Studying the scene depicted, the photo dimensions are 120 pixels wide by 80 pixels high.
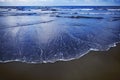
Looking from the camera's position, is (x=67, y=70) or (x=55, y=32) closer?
(x=67, y=70)

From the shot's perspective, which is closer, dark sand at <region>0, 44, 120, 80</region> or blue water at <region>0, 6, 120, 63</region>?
dark sand at <region>0, 44, 120, 80</region>

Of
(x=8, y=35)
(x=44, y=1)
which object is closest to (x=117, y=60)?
(x=44, y=1)

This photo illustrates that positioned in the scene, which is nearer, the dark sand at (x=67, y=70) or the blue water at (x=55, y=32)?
the dark sand at (x=67, y=70)

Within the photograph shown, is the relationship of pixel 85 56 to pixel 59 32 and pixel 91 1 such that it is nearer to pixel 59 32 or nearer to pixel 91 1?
pixel 59 32

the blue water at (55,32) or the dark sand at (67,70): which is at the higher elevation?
the blue water at (55,32)
